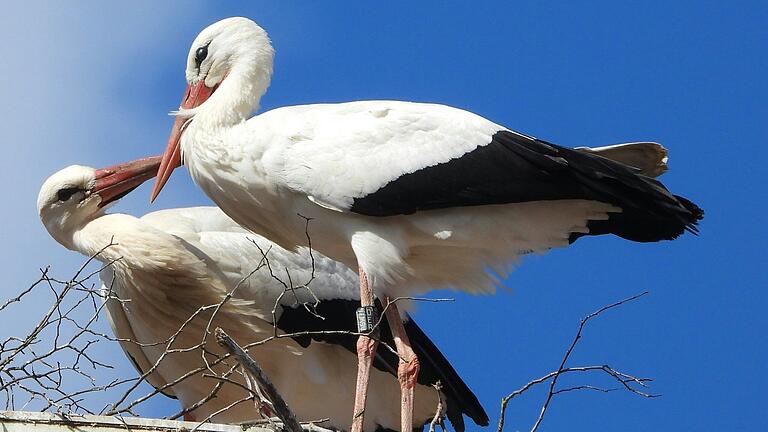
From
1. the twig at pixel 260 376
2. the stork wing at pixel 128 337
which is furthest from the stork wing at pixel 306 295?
the twig at pixel 260 376

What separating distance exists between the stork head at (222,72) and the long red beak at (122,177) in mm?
779

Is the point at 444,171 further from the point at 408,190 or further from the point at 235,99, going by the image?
the point at 235,99

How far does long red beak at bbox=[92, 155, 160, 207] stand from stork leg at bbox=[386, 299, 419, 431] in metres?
2.03

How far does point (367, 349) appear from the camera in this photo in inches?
314

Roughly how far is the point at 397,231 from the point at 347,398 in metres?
2.20

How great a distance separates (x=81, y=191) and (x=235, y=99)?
1552 millimetres

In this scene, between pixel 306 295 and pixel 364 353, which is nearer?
pixel 364 353

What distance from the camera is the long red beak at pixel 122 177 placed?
378 inches

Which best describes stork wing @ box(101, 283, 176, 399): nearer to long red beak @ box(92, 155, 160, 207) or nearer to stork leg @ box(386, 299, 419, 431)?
long red beak @ box(92, 155, 160, 207)

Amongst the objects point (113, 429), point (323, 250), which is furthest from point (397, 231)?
point (113, 429)

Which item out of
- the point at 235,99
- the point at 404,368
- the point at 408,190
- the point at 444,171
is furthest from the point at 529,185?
the point at 235,99

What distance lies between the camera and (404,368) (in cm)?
809

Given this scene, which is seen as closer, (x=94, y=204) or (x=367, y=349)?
(x=367, y=349)

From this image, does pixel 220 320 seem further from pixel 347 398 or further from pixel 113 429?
pixel 113 429
